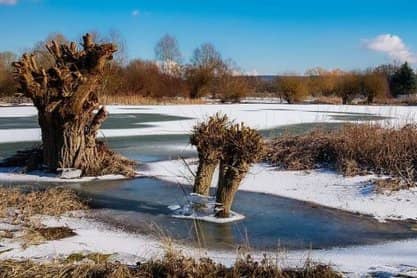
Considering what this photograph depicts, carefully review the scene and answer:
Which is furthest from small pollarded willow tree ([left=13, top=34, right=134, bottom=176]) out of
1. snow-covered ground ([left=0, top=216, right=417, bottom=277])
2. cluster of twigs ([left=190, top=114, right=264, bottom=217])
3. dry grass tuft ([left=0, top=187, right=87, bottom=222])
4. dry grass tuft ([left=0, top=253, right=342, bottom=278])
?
dry grass tuft ([left=0, top=253, right=342, bottom=278])

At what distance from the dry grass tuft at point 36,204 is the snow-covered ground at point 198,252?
64 centimetres

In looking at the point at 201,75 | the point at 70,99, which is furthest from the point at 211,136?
the point at 201,75

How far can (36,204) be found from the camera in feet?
23.9

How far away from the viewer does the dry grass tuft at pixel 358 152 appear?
398 inches

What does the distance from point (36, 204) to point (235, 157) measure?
2.89 m

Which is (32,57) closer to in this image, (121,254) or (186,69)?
(121,254)

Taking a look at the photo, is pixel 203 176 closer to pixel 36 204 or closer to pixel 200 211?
pixel 200 211

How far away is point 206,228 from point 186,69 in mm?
50770

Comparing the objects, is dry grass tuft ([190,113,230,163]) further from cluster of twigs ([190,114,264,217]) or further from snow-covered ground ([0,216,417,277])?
snow-covered ground ([0,216,417,277])

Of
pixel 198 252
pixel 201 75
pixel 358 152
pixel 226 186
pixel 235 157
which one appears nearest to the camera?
pixel 198 252

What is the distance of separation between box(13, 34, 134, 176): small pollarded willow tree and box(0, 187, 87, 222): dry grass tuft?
2.47 meters

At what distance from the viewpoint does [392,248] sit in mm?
5832

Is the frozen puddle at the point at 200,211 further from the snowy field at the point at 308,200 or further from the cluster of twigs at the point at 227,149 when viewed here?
the snowy field at the point at 308,200

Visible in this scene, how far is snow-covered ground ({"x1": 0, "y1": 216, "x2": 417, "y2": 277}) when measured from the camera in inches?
191
